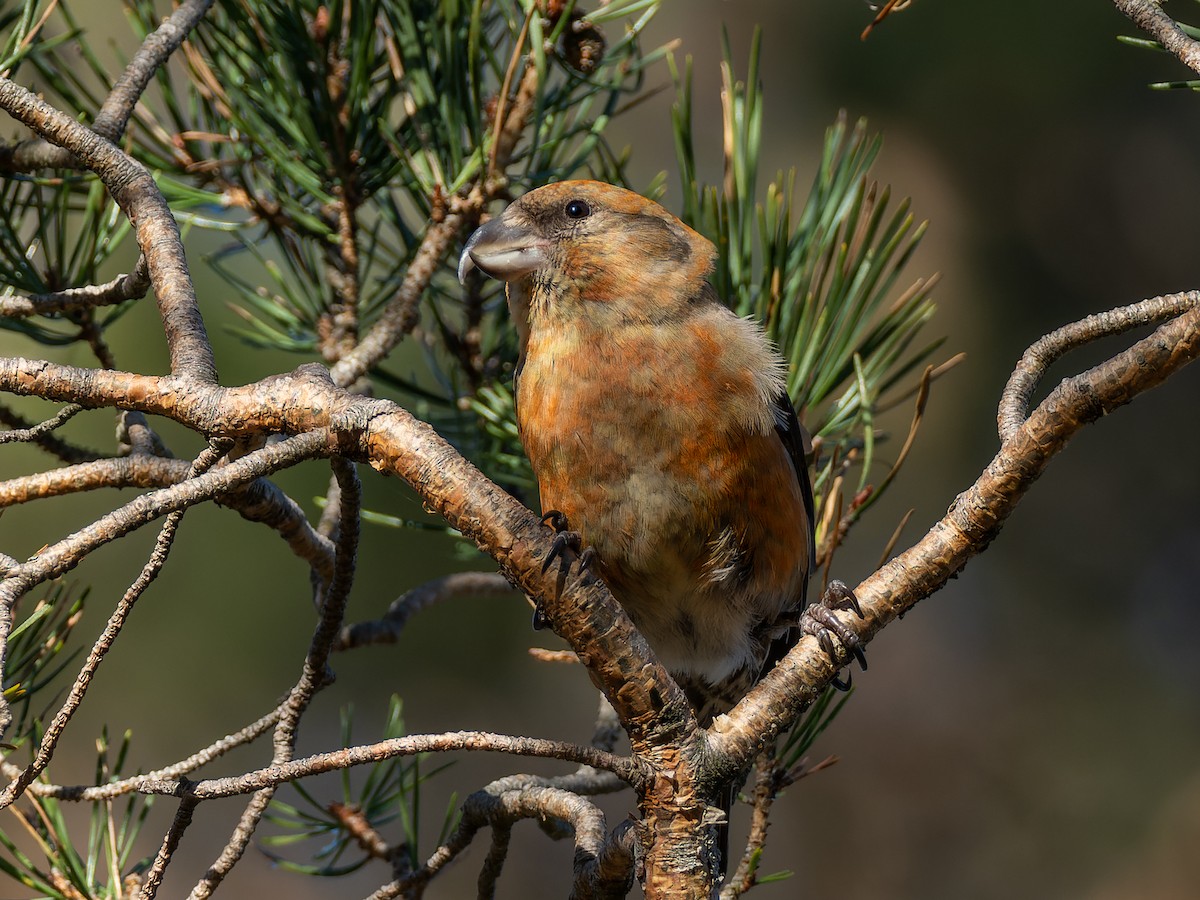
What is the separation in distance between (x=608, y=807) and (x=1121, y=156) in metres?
2.81

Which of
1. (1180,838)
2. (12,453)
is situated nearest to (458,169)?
A: (12,453)

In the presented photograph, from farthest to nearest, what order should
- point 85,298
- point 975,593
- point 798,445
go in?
1. point 975,593
2. point 798,445
3. point 85,298

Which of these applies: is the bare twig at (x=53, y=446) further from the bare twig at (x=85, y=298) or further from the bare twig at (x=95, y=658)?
the bare twig at (x=95, y=658)

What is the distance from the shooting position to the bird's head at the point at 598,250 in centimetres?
206

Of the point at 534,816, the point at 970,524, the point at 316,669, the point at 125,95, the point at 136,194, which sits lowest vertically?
the point at 534,816

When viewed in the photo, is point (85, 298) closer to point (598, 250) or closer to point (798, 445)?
point (598, 250)

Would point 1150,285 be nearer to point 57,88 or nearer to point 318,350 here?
point 318,350

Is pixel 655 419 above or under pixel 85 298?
under

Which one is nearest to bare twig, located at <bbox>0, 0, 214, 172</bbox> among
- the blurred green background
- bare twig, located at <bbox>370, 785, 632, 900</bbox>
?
bare twig, located at <bbox>370, 785, 632, 900</bbox>

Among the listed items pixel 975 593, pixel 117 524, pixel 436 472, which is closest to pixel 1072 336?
pixel 436 472

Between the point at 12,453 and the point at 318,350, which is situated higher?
the point at 12,453

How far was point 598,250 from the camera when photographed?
2162mm

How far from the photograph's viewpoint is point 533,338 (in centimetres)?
211

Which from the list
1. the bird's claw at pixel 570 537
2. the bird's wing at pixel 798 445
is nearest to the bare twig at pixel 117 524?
the bird's claw at pixel 570 537
